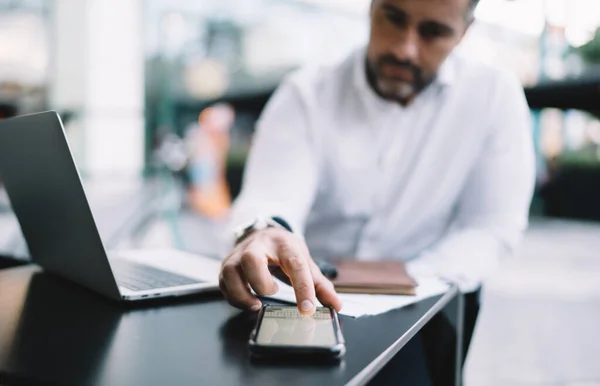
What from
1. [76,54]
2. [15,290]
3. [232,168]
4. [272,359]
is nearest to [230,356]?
[272,359]

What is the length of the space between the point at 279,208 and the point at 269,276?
1.56 feet

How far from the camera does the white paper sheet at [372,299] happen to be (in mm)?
745

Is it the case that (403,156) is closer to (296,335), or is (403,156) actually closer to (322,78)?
(322,78)

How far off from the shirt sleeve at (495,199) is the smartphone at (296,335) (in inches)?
21.7

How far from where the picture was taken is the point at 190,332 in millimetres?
669

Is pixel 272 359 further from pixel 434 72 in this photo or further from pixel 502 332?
pixel 502 332

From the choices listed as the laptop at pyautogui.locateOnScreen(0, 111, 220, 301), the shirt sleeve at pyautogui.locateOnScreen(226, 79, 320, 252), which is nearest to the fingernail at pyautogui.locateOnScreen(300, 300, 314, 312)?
the laptop at pyautogui.locateOnScreen(0, 111, 220, 301)

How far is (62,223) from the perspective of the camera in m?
0.79

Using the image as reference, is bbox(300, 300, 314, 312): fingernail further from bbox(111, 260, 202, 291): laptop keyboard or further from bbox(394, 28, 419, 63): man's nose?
bbox(394, 28, 419, 63): man's nose

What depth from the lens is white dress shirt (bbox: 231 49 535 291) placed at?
1.34m

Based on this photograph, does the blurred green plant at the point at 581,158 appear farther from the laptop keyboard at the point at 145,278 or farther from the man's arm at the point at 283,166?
the laptop keyboard at the point at 145,278

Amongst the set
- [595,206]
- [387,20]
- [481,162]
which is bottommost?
[595,206]

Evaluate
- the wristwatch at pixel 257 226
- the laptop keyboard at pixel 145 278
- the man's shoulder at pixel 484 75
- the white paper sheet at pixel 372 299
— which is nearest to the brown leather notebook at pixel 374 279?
the white paper sheet at pixel 372 299

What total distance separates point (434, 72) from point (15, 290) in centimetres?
99
